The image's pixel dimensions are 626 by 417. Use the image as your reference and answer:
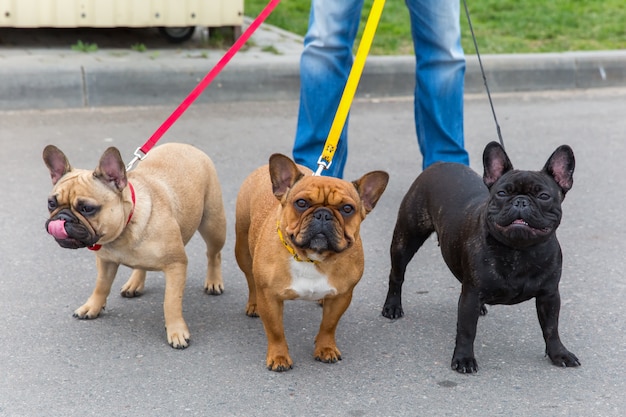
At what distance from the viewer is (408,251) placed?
457 cm

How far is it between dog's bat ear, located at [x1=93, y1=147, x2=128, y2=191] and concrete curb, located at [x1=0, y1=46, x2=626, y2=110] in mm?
4465

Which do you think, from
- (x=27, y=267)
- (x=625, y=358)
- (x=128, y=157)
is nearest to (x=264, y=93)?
(x=128, y=157)

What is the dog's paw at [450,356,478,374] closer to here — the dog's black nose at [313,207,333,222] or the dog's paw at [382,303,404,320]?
the dog's paw at [382,303,404,320]

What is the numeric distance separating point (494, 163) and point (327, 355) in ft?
3.50

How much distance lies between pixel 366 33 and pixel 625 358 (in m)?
1.90

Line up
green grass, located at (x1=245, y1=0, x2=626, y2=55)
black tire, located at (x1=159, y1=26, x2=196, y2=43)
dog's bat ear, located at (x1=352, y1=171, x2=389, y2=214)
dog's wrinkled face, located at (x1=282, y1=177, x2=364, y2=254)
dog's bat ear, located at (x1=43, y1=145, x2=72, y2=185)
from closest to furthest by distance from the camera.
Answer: dog's wrinkled face, located at (x1=282, y1=177, x2=364, y2=254) → dog's bat ear, located at (x1=352, y1=171, x2=389, y2=214) → dog's bat ear, located at (x1=43, y1=145, x2=72, y2=185) → black tire, located at (x1=159, y1=26, x2=196, y2=43) → green grass, located at (x1=245, y1=0, x2=626, y2=55)

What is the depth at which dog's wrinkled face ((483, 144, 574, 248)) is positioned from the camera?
3695mm

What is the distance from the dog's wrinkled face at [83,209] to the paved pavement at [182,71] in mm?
4358

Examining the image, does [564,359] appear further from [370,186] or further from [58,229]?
[58,229]

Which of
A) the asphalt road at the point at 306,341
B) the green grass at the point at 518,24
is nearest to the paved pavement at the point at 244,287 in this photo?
the asphalt road at the point at 306,341

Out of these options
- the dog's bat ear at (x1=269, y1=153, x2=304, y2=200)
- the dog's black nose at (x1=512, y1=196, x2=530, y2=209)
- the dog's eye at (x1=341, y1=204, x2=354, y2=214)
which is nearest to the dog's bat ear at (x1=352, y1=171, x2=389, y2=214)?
the dog's eye at (x1=341, y1=204, x2=354, y2=214)

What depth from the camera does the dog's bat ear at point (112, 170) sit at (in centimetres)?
405

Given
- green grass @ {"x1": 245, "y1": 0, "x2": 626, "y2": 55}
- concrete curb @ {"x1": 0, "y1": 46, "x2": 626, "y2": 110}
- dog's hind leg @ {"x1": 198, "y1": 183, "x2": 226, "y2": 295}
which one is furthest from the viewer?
green grass @ {"x1": 245, "y1": 0, "x2": 626, "y2": 55}

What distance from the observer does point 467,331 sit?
13.0ft
